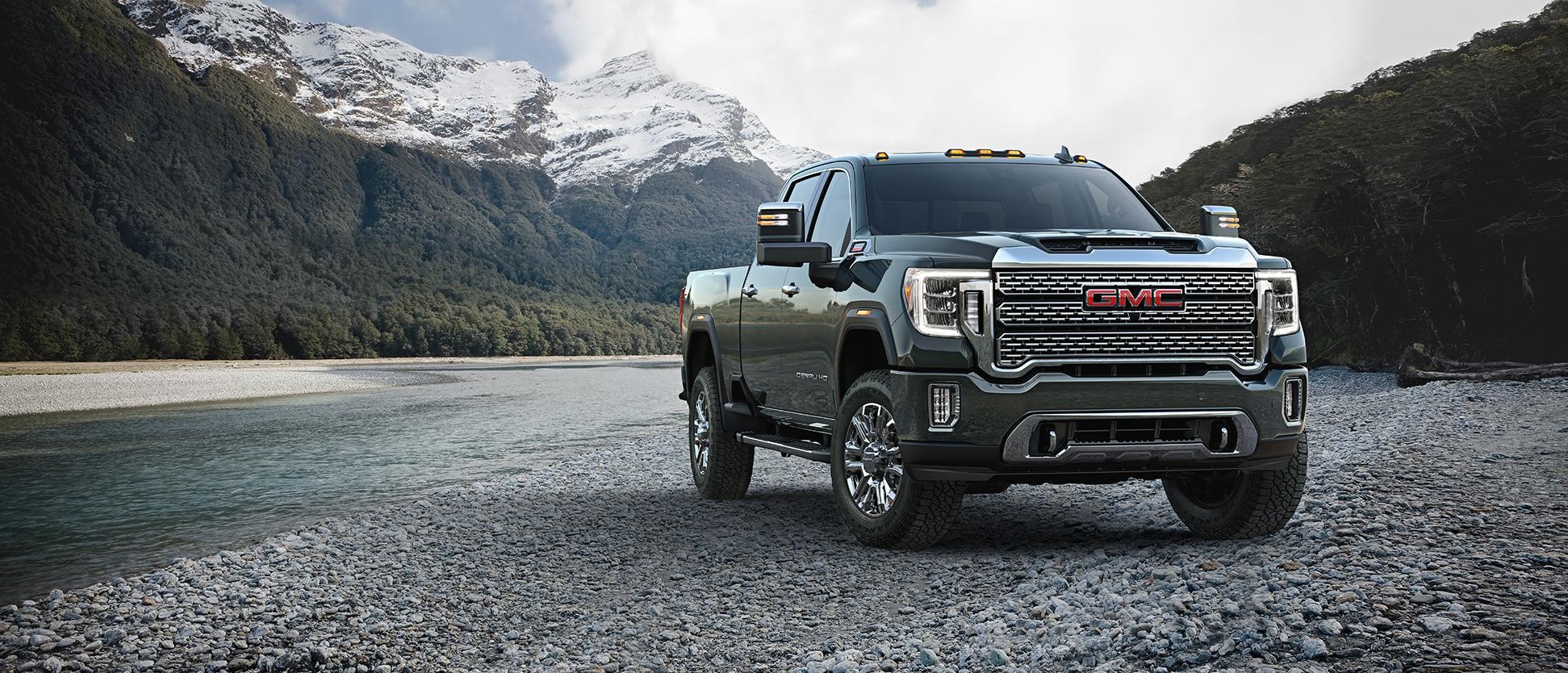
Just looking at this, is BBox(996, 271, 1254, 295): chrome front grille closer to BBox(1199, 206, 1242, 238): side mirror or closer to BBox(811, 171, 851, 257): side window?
BBox(1199, 206, 1242, 238): side mirror

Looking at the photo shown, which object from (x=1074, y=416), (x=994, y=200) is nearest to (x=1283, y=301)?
(x=1074, y=416)

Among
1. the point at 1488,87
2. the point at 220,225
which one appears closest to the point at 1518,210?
the point at 1488,87

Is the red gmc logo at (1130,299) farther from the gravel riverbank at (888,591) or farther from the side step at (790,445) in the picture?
the side step at (790,445)

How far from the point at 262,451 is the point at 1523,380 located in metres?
22.1

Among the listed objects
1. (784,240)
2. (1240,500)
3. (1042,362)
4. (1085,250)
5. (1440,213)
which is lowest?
(1240,500)

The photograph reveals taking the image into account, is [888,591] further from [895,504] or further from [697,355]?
[697,355]

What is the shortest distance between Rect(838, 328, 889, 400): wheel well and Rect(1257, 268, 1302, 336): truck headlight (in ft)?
6.89

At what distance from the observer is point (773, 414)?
8609 millimetres

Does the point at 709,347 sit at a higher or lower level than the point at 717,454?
higher

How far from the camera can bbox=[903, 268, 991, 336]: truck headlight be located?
6145mm

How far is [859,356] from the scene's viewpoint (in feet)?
23.5

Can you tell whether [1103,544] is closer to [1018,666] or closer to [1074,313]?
[1074,313]

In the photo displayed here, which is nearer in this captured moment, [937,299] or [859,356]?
[937,299]

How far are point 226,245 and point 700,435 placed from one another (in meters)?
156
